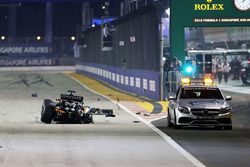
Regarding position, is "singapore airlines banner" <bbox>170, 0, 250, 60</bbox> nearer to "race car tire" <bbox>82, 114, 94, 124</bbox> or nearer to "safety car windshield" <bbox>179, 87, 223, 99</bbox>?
"race car tire" <bbox>82, 114, 94, 124</bbox>

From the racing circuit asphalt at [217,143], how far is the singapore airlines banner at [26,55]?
3029 inches

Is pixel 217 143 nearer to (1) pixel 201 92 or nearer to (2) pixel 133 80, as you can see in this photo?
(1) pixel 201 92

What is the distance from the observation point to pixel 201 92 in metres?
21.5

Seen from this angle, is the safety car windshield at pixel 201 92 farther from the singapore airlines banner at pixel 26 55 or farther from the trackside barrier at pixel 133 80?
the singapore airlines banner at pixel 26 55

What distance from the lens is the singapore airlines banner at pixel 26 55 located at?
100 metres

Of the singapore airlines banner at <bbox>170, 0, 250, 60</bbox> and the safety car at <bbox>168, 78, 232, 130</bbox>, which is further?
the singapore airlines banner at <bbox>170, 0, 250, 60</bbox>

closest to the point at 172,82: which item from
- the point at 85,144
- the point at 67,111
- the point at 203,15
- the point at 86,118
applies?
the point at 203,15

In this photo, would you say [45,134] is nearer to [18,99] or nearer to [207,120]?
[207,120]

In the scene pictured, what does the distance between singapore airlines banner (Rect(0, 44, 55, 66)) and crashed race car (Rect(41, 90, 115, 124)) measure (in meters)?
77.7

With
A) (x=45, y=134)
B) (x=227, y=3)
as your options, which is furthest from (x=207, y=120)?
(x=227, y=3)

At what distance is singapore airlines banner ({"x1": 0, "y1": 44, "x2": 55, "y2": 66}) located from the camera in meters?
100

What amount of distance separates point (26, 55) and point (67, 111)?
267 ft

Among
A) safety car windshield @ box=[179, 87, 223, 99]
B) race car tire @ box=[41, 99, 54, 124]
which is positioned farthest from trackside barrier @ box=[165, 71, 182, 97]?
safety car windshield @ box=[179, 87, 223, 99]

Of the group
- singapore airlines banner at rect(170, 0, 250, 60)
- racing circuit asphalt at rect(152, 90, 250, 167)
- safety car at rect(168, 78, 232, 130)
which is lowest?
racing circuit asphalt at rect(152, 90, 250, 167)
